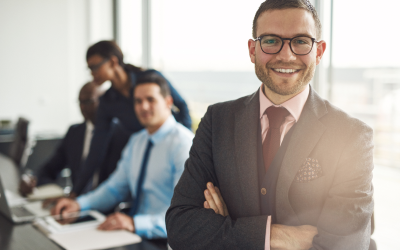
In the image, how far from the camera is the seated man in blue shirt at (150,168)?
210 cm

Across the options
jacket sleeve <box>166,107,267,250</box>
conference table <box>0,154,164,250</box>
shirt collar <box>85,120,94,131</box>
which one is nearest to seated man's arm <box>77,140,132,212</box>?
conference table <box>0,154,164,250</box>

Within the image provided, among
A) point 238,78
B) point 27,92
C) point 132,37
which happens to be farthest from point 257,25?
point 27,92

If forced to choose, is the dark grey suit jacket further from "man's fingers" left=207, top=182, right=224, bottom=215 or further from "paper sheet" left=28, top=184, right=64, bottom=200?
"paper sheet" left=28, top=184, right=64, bottom=200

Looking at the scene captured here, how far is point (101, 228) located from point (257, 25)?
116 centimetres

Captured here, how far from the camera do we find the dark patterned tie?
1.26 metres

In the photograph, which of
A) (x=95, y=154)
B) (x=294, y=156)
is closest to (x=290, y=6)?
(x=294, y=156)

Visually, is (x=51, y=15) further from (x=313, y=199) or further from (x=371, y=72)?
(x=313, y=199)

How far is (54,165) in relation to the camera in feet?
10.9

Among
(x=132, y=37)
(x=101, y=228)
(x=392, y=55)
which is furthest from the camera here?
(x=132, y=37)

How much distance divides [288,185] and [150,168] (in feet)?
3.88

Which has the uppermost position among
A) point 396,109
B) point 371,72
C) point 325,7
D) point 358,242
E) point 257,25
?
point 325,7

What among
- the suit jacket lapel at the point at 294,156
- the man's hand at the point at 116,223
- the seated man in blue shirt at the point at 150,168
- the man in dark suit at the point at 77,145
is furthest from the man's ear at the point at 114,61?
the suit jacket lapel at the point at 294,156

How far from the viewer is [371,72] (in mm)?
2172

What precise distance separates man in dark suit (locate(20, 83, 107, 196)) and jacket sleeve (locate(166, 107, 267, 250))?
79.2 inches
